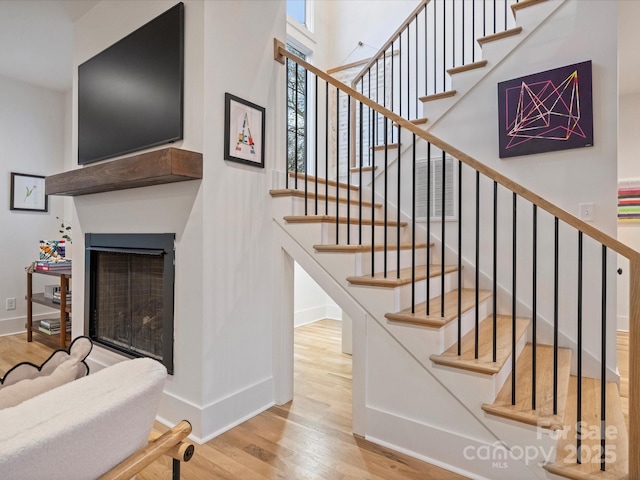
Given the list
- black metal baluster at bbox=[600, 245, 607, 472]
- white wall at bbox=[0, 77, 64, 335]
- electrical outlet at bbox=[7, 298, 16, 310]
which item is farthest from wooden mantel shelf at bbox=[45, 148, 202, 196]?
electrical outlet at bbox=[7, 298, 16, 310]

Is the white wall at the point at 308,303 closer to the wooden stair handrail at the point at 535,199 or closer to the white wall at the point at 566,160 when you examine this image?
the white wall at the point at 566,160

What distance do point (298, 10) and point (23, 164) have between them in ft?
12.6

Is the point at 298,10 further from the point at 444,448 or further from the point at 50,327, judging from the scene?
the point at 444,448

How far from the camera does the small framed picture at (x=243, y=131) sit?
2115 mm

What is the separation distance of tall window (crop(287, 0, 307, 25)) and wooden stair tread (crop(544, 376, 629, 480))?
4.99 m

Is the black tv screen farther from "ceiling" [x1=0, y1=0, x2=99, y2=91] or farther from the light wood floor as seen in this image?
the light wood floor

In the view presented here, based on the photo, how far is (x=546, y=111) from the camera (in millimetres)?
2553

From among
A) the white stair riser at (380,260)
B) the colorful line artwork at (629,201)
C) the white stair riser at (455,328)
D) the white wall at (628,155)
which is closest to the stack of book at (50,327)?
the white stair riser at (380,260)

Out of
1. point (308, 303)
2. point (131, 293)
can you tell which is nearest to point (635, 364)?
point (131, 293)

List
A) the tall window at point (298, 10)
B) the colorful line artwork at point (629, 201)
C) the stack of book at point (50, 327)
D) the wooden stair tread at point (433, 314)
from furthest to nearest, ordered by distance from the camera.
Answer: the tall window at point (298, 10), the colorful line artwork at point (629, 201), the stack of book at point (50, 327), the wooden stair tread at point (433, 314)

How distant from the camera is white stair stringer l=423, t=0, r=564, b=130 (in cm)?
266

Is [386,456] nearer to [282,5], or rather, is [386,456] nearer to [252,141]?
[252,141]

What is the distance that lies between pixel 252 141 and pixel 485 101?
1.88 m

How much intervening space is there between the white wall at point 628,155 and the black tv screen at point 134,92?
4881 millimetres
